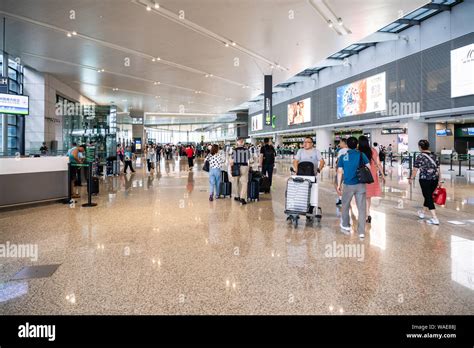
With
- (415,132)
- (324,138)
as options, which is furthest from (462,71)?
(324,138)

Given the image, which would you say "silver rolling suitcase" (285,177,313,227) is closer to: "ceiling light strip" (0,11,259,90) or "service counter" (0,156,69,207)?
"service counter" (0,156,69,207)

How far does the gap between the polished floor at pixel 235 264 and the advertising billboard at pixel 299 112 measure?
27.7 meters

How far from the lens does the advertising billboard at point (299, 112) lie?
3444 centimetres

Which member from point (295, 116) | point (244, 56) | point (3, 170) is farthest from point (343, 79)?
point (3, 170)

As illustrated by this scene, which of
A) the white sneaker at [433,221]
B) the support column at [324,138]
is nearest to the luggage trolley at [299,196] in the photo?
the white sneaker at [433,221]

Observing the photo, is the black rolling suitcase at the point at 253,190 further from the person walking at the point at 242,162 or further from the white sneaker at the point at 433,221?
the white sneaker at the point at 433,221

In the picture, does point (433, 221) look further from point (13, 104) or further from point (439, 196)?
point (13, 104)

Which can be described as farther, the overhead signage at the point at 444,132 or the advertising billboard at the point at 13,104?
the overhead signage at the point at 444,132

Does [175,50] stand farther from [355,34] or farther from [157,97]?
[157,97]

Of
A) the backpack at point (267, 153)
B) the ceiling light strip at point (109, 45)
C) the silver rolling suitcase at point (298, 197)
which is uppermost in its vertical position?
the ceiling light strip at point (109, 45)

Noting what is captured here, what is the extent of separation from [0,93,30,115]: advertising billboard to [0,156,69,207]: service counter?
5.10 metres

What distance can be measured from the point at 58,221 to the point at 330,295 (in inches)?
230

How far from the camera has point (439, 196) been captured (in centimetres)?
653

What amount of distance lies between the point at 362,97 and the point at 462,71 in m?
8.61
